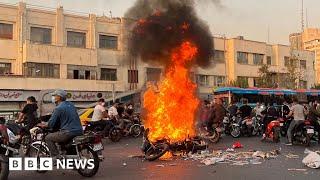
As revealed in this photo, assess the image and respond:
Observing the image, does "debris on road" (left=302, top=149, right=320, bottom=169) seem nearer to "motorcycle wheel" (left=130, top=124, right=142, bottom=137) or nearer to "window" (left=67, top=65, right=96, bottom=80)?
"motorcycle wheel" (left=130, top=124, right=142, bottom=137)

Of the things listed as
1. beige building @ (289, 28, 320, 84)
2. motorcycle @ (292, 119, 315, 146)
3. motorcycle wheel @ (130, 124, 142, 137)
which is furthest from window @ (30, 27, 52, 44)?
beige building @ (289, 28, 320, 84)

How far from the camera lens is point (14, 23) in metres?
41.3

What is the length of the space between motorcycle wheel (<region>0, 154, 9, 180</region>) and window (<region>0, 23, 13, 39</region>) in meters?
34.6

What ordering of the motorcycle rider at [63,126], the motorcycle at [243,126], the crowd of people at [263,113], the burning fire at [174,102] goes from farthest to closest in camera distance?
the motorcycle at [243,126] < the crowd of people at [263,113] < the burning fire at [174,102] < the motorcycle rider at [63,126]

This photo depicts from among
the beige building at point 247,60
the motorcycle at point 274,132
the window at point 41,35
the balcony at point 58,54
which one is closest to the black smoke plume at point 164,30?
the motorcycle at point 274,132

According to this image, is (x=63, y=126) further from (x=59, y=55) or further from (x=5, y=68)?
(x=59, y=55)

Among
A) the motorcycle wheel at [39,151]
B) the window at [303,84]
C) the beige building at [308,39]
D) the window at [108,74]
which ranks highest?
the beige building at [308,39]

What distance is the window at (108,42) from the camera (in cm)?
4669

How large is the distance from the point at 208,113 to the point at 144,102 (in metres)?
4.53

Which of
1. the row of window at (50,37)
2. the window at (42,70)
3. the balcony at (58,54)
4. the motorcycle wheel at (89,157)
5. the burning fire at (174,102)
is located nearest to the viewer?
the motorcycle wheel at (89,157)

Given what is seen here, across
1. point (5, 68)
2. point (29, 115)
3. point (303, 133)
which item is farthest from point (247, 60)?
point (29, 115)

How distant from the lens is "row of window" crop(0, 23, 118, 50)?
41125mm

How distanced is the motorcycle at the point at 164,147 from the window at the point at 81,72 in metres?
32.1

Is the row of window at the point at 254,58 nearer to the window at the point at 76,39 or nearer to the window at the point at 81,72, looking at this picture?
the window at the point at 81,72
